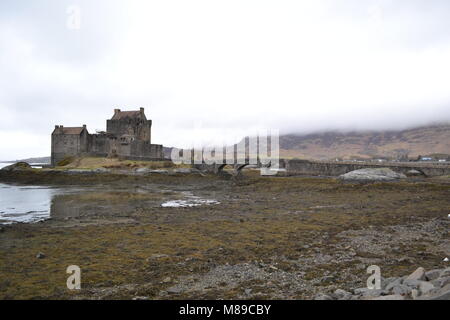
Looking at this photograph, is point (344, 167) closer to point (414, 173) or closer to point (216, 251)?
point (414, 173)

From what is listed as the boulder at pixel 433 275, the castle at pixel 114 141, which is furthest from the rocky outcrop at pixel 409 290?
the castle at pixel 114 141

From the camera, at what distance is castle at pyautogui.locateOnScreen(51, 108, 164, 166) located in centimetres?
8355

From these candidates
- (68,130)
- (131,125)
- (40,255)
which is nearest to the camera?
(40,255)

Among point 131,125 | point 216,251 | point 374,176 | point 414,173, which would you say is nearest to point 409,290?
point 216,251

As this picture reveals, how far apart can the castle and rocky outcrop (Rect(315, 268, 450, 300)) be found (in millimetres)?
77781

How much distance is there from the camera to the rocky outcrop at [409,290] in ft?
22.3

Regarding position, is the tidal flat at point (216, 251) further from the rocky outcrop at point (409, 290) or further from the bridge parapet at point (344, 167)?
the bridge parapet at point (344, 167)

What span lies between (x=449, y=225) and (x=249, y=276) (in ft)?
48.7

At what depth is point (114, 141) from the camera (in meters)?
85.9

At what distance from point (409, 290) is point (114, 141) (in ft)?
281

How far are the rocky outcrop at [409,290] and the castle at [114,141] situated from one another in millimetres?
77781

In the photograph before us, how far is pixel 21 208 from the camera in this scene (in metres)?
30.4
